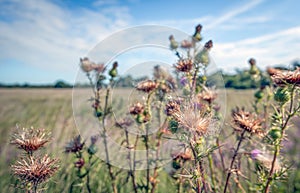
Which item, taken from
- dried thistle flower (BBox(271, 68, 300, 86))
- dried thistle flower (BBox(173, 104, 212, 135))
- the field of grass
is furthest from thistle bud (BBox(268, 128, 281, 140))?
the field of grass

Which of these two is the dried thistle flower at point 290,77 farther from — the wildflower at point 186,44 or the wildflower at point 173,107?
the wildflower at point 186,44

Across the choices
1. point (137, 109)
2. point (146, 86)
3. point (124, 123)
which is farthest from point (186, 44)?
point (124, 123)

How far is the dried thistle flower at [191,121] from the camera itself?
1.54 m

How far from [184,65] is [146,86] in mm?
349

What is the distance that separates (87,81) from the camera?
2.65m

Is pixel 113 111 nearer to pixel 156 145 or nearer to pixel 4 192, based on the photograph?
pixel 156 145

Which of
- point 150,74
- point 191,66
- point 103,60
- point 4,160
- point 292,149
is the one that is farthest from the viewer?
point 292,149

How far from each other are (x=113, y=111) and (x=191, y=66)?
83cm

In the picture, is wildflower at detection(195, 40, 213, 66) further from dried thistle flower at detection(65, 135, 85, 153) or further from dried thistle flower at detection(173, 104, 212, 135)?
dried thistle flower at detection(65, 135, 85, 153)

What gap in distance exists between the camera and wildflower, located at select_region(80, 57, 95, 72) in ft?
8.73

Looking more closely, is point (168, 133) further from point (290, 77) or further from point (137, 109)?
point (290, 77)

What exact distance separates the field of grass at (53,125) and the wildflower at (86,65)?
21 centimetres

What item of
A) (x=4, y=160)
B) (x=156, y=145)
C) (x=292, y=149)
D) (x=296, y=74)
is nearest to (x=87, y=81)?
(x=156, y=145)

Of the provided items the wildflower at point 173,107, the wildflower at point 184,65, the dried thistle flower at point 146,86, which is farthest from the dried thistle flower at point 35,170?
the wildflower at point 184,65
